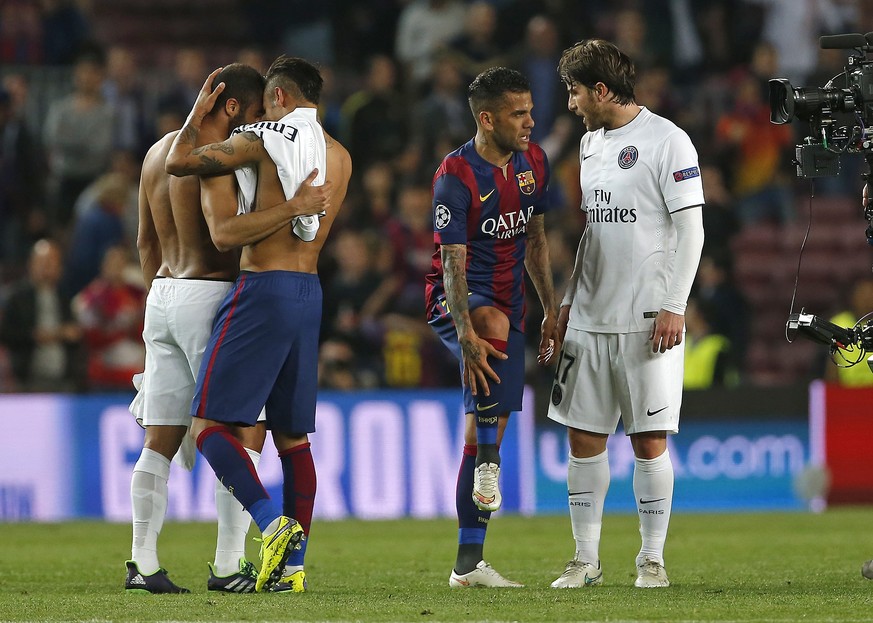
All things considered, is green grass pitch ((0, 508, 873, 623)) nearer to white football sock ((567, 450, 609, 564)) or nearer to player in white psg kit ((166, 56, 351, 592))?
white football sock ((567, 450, 609, 564))

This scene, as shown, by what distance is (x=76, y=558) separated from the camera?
8.71m

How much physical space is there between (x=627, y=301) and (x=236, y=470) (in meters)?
1.91

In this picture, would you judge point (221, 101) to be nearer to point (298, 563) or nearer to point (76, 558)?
point (298, 563)

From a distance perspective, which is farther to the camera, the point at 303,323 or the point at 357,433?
the point at 357,433

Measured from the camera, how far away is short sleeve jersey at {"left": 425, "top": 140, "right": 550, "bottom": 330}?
22.0 feet

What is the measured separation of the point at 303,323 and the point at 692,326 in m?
6.95

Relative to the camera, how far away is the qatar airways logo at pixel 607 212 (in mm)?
6684

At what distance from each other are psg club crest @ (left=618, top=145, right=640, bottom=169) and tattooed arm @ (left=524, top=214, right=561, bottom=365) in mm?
515

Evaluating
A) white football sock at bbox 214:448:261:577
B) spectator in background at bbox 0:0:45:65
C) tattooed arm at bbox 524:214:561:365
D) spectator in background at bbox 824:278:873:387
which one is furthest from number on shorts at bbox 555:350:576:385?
spectator in background at bbox 0:0:45:65

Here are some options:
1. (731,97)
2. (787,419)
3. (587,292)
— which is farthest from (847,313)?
(587,292)

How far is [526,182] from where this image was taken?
684 centimetres

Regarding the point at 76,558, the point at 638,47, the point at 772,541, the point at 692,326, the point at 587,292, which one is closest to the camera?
the point at 587,292

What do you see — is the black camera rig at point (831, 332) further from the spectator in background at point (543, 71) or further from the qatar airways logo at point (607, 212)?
the spectator in background at point (543, 71)

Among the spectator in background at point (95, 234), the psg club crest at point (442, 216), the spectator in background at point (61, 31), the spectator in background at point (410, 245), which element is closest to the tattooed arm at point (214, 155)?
the psg club crest at point (442, 216)
